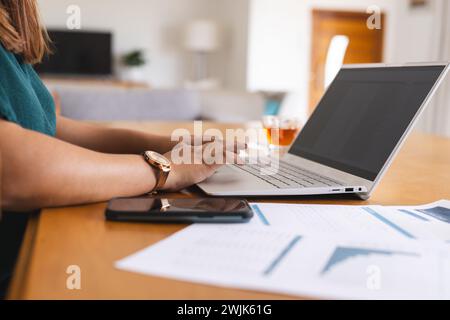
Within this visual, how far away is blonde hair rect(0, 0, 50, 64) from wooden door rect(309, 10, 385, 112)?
5.43 m

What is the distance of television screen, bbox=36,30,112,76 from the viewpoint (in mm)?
6719

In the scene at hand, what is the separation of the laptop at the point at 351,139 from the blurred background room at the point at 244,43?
11.3 feet

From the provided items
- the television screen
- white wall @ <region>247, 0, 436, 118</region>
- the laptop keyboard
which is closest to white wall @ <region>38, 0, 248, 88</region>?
the television screen

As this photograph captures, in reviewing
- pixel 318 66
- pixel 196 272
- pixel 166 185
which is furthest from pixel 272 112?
pixel 318 66

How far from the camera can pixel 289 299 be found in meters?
0.40

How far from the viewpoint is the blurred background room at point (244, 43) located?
4727 millimetres

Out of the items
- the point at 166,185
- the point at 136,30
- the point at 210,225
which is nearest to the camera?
the point at 210,225

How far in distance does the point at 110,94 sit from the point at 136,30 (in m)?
4.67

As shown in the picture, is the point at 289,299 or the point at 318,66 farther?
the point at 318,66

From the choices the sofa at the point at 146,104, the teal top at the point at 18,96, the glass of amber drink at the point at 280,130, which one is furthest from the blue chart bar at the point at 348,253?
the sofa at the point at 146,104

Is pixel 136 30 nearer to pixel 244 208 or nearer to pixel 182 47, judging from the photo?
pixel 182 47

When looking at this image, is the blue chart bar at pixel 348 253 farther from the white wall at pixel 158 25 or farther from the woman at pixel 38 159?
the white wall at pixel 158 25

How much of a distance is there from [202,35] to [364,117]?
5.60 m

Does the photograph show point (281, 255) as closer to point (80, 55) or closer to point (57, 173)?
point (57, 173)
